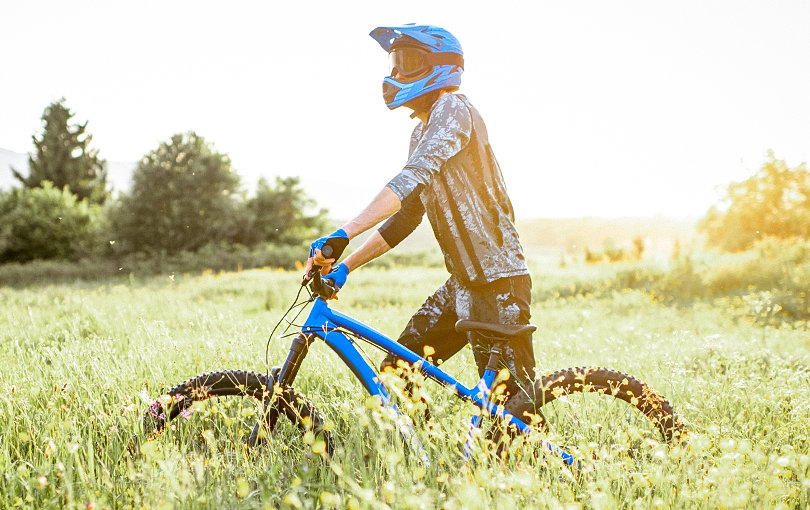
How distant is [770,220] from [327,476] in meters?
29.6

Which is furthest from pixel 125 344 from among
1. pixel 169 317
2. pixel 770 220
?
pixel 770 220

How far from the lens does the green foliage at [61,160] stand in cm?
3900

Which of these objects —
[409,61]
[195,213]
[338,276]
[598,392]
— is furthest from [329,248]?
[195,213]

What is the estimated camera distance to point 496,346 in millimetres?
2652

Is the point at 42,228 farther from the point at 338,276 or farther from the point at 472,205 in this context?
the point at 472,205

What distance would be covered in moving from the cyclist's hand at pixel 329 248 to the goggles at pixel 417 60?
0.96 meters

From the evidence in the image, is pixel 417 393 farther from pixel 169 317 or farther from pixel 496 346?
pixel 169 317

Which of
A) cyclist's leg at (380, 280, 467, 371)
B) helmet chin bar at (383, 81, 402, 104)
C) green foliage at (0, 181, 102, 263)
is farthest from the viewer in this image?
green foliage at (0, 181, 102, 263)

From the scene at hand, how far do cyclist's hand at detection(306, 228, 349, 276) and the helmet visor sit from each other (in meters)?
0.95

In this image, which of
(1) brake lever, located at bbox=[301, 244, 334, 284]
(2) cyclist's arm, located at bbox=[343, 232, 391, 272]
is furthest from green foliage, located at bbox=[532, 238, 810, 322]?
(1) brake lever, located at bbox=[301, 244, 334, 284]

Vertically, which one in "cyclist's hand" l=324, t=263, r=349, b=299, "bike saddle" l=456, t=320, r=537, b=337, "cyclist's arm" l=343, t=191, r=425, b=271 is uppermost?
"cyclist's arm" l=343, t=191, r=425, b=271

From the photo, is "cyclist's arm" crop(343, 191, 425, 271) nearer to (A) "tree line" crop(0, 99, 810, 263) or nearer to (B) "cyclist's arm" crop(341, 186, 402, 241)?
(B) "cyclist's arm" crop(341, 186, 402, 241)

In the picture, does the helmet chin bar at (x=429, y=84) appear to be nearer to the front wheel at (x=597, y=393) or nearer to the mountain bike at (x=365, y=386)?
the mountain bike at (x=365, y=386)

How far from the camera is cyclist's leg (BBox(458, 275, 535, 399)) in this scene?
8.71 feet
